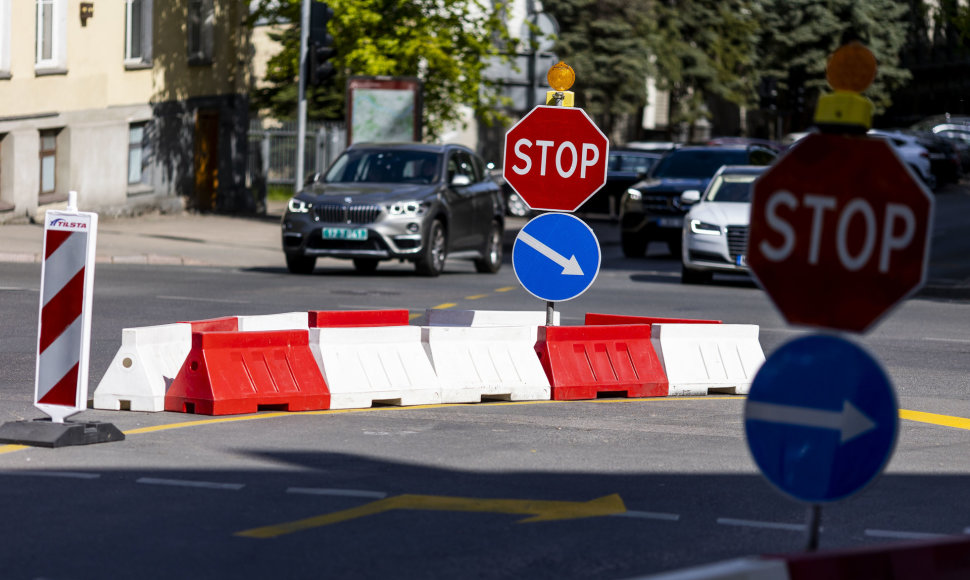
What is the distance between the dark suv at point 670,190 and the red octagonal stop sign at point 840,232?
73.4 feet

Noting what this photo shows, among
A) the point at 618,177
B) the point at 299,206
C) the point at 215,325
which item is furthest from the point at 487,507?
the point at 618,177

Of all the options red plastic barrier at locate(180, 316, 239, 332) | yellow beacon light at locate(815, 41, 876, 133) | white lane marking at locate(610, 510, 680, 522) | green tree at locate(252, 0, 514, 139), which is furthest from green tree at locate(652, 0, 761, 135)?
yellow beacon light at locate(815, 41, 876, 133)

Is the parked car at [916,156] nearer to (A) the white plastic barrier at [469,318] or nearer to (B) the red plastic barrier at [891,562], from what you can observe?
(A) the white plastic barrier at [469,318]

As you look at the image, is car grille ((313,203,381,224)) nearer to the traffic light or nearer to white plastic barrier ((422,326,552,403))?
the traffic light

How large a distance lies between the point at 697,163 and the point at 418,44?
6.76 metres

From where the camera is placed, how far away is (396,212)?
21.1 meters

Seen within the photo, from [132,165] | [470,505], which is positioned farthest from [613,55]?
[470,505]

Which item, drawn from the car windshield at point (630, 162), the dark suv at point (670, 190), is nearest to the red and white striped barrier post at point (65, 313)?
the dark suv at point (670, 190)

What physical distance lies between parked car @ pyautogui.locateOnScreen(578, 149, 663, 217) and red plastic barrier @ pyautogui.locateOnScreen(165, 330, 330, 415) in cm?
2835

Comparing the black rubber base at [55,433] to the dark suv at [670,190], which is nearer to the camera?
the black rubber base at [55,433]

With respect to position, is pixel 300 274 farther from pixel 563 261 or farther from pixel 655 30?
pixel 655 30

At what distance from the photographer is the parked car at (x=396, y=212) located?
21062 mm

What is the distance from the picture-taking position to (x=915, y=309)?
19.1 meters

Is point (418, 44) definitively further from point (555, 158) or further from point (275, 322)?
point (275, 322)
